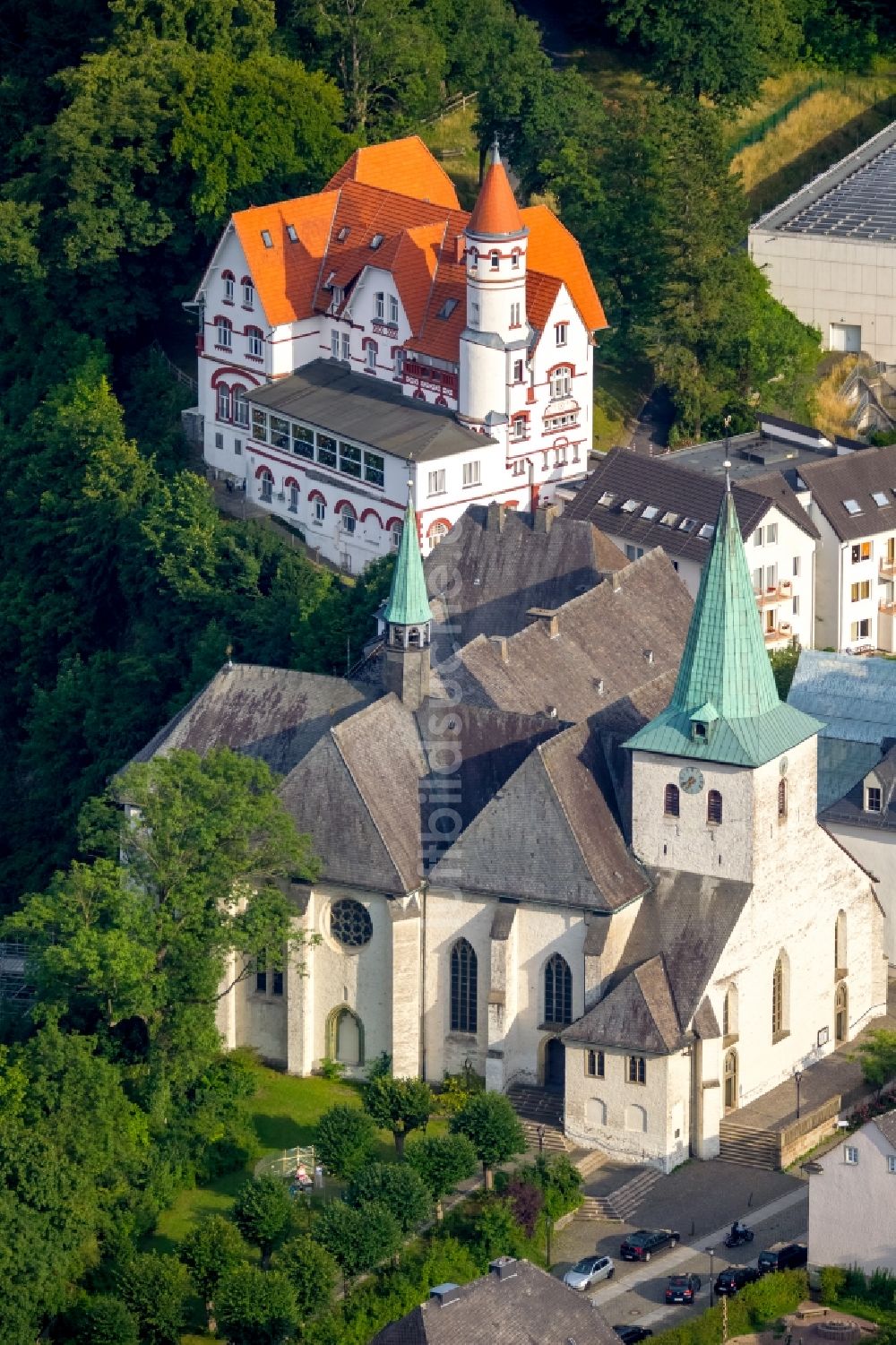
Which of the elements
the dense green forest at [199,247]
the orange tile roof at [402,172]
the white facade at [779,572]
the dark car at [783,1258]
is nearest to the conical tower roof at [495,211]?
the white facade at [779,572]

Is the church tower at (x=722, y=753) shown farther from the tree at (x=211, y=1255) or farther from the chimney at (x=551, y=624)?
the tree at (x=211, y=1255)

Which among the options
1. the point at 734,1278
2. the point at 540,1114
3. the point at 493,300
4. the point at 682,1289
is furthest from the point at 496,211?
the point at 682,1289

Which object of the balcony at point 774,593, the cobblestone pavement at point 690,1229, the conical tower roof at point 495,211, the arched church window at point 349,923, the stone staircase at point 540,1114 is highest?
the conical tower roof at point 495,211

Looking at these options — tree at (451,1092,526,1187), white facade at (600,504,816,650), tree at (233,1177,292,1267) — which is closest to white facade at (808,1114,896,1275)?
tree at (451,1092,526,1187)

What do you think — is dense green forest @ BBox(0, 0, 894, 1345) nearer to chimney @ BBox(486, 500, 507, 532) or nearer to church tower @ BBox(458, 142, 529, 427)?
chimney @ BBox(486, 500, 507, 532)

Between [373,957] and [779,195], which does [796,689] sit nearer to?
[373,957]
